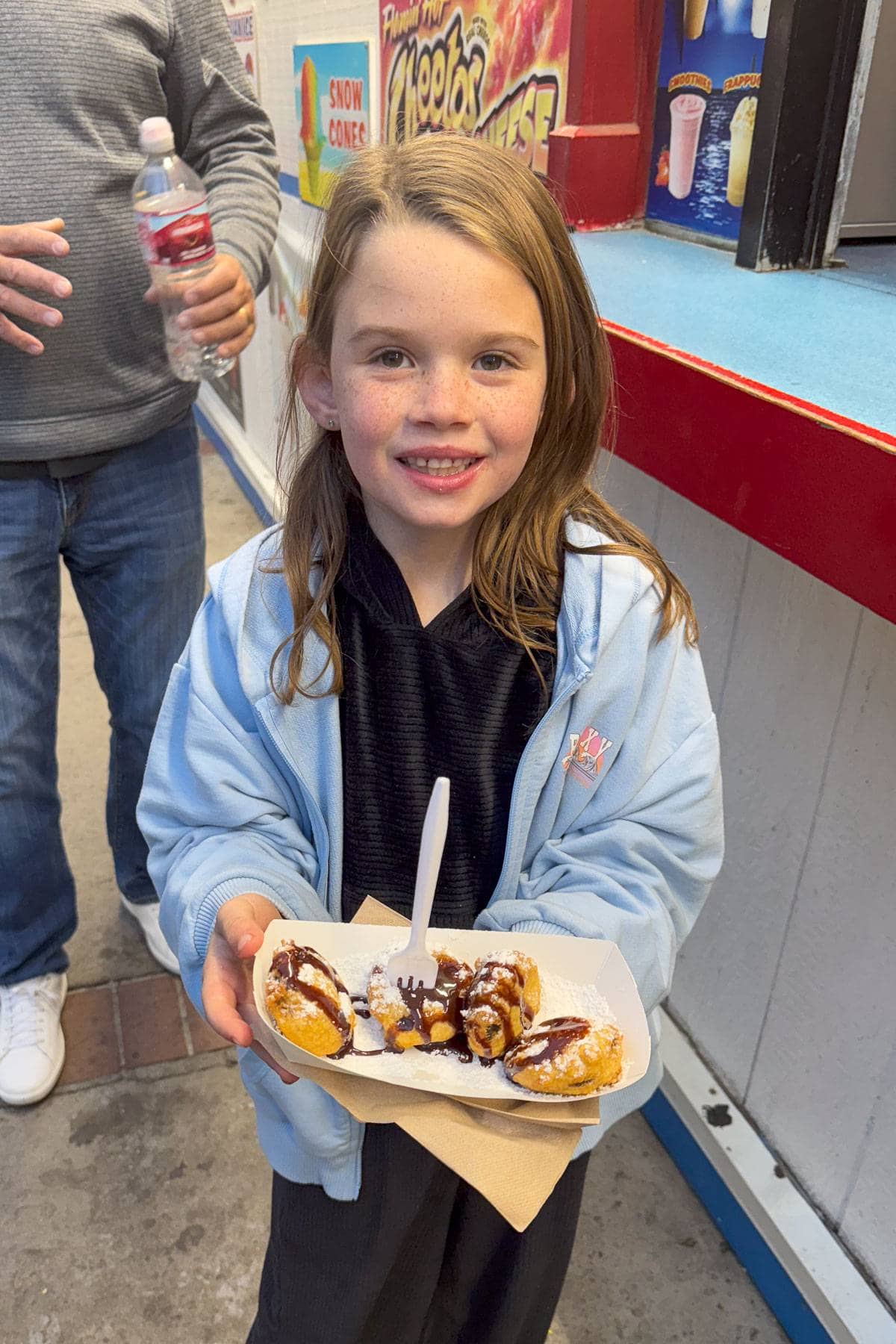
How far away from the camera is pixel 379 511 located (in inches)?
51.9

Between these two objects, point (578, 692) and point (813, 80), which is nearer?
point (578, 692)

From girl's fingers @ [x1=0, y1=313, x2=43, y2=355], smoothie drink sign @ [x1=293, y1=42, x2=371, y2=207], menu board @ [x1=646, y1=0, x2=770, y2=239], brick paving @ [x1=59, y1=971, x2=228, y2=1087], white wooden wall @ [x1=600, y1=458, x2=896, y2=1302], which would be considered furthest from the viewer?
smoothie drink sign @ [x1=293, y1=42, x2=371, y2=207]

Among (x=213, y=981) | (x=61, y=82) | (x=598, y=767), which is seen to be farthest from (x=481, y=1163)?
(x=61, y=82)

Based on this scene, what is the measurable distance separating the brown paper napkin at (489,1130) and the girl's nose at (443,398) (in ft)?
2.15

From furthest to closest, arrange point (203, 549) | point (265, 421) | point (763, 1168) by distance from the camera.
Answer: point (265, 421) < point (203, 549) < point (763, 1168)

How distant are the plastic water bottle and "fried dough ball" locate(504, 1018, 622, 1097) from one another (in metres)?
1.33

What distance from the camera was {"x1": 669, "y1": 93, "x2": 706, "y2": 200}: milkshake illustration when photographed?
194 centimetres

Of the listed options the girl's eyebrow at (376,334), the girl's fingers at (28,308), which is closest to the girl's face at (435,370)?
the girl's eyebrow at (376,334)

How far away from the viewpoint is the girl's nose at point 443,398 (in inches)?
43.1

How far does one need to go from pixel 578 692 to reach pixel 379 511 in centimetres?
33

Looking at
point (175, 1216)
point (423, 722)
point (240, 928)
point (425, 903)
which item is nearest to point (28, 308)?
point (423, 722)

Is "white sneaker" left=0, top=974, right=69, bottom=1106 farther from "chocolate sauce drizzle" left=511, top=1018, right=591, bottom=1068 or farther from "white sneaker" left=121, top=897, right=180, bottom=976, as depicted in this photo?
"chocolate sauce drizzle" left=511, top=1018, right=591, bottom=1068

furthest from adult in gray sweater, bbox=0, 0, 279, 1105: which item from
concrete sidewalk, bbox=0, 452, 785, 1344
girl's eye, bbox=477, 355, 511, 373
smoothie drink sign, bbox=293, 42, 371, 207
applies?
smoothie drink sign, bbox=293, 42, 371, 207

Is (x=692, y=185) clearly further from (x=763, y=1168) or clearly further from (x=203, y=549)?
(x=763, y=1168)
